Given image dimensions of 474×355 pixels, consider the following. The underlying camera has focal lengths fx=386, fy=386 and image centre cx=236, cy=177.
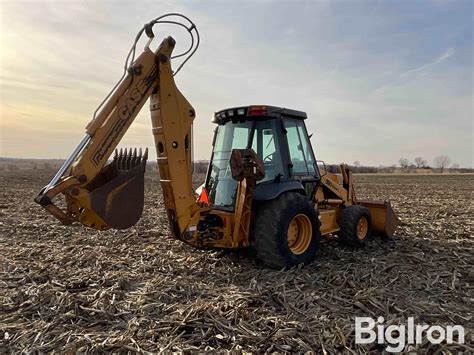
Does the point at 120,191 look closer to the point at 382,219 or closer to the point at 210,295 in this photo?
the point at 210,295

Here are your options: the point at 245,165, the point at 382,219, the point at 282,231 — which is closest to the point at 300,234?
Result: the point at 282,231

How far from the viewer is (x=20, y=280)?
5.33m

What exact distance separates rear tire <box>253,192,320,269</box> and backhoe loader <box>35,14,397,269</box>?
1cm

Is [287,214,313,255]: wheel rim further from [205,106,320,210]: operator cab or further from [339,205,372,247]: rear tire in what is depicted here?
[339,205,372,247]: rear tire

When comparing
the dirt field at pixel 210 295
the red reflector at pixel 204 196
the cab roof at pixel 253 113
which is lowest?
the dirt field at pixel 210 295

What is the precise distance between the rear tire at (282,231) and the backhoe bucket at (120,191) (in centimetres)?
179

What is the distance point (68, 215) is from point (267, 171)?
10.0 ft

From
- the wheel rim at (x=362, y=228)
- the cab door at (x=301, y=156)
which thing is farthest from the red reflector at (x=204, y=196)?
the wheel rim at (x=362, y=228)

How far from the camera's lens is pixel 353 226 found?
7.28 m

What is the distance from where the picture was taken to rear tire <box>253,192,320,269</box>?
5.66 m

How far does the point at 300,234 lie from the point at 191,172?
2087 mm

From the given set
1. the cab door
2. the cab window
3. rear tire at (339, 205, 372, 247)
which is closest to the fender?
the cab door

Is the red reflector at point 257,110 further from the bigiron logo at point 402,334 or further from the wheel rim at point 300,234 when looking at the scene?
the bigiron logo at point 402,334

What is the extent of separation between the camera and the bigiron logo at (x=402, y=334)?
3760mm
